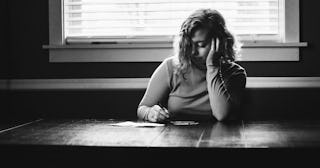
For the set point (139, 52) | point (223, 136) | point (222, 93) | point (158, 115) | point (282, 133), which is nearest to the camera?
point (223, 136)

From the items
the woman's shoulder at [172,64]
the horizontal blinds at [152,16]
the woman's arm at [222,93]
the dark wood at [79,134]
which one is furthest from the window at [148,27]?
the dark wood at [79,134]

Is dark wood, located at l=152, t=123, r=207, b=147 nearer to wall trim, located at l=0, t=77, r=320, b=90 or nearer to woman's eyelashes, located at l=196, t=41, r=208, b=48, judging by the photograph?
woman's eyelashes, located at l=196, t=41, r=208, b=48

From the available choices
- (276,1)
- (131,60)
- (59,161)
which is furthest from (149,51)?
(59,161)

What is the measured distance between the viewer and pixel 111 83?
3.20m

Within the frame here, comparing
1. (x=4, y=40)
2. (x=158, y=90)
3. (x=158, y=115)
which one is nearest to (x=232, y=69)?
(x=158, y=90)

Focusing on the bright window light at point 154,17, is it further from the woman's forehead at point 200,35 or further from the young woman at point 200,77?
the woman's forehead at point 200,35

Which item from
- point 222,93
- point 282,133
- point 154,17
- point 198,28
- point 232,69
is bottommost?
point 282,133

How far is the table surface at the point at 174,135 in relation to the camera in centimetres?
165

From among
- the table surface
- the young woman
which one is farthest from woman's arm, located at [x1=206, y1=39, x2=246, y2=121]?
the table surface

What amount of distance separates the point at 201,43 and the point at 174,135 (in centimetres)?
78

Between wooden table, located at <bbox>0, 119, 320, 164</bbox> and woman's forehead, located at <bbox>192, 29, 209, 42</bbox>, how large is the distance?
0.55 metres

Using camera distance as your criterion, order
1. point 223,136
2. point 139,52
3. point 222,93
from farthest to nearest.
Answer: point 139,52
point 222,93
point 223,136

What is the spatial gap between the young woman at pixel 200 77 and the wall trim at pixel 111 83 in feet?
1.64

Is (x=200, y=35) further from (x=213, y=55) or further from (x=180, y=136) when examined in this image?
(x=180, y=136)
